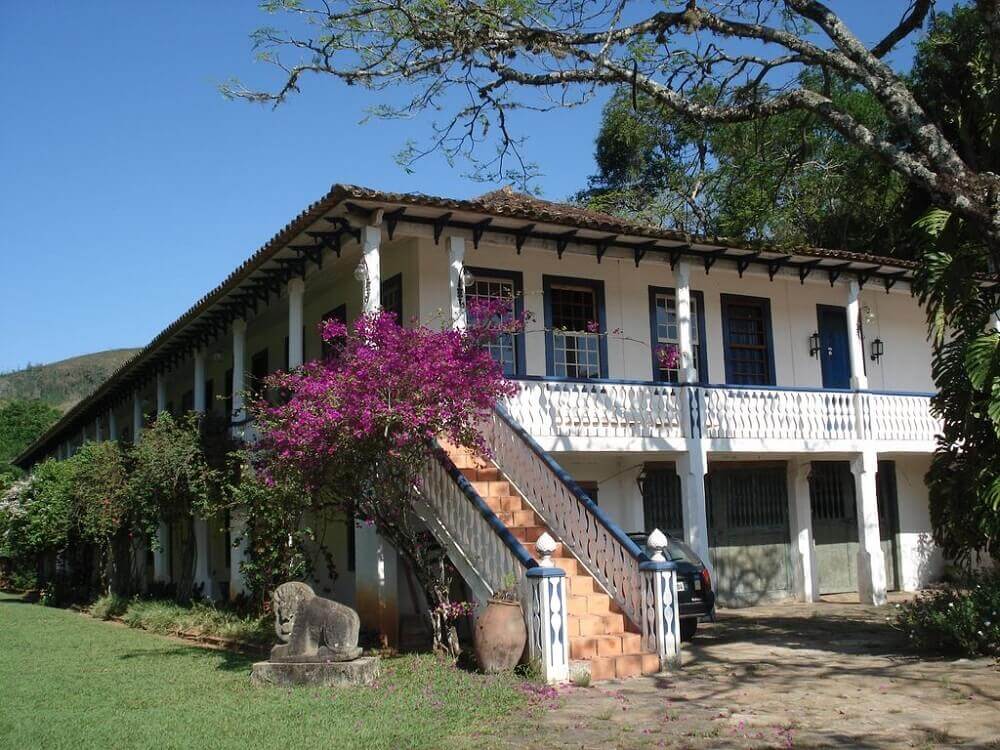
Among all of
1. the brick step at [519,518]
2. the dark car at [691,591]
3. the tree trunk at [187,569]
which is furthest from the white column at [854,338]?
the tree trunk at [187,569]

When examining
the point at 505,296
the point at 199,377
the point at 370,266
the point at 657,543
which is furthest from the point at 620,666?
the point at 199,377

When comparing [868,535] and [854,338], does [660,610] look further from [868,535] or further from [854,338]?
[854,338]

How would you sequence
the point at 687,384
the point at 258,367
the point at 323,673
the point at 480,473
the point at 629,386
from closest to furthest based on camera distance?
the point at 323,673 < the point at 480,473 < the point at 629,386 < the point at 687,384 < the point at 258,367

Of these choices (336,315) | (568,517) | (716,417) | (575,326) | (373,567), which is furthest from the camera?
(336,315)

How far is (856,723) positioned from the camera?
7.86 meters

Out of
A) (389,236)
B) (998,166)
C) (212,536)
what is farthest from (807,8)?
(212,536)

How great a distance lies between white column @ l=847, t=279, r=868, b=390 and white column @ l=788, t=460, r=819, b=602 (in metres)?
2.03

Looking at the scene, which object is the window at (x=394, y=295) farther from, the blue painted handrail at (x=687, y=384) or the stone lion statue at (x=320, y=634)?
the stone lion statue at (x=320, y=634)

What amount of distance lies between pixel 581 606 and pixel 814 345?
32.3 ft

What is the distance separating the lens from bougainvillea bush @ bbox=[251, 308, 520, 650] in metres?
10.3

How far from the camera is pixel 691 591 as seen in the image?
12422 mm

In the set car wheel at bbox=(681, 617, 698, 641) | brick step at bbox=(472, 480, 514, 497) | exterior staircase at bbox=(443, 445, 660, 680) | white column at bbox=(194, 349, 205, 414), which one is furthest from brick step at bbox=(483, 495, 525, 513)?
white column at bbox=(194, 349, 205, 414)

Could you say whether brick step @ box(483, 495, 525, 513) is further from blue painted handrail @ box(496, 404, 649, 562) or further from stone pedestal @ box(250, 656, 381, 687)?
stone pedestal @ box(250, 656, 381, 687)

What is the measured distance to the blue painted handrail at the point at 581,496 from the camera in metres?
10.9
